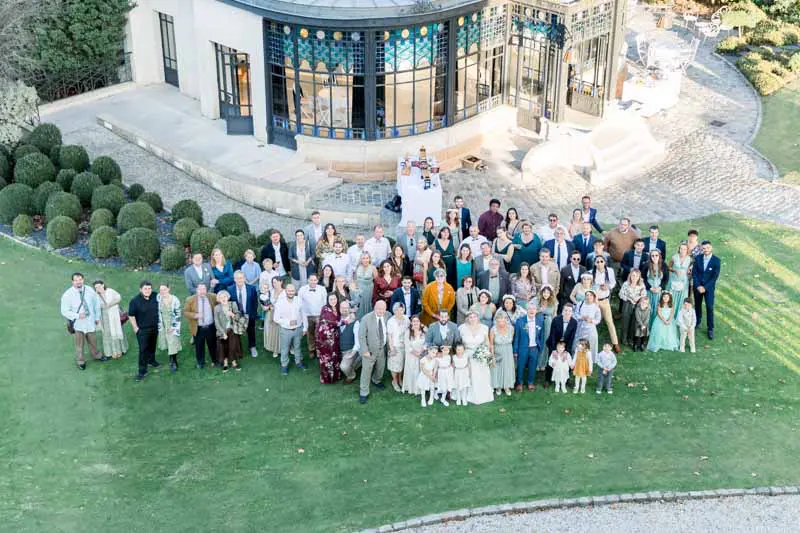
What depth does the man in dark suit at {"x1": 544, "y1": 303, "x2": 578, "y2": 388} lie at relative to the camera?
60.9 ft

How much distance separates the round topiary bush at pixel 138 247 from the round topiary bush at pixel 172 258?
315mm

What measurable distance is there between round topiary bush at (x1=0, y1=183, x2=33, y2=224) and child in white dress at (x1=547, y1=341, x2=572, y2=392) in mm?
13215

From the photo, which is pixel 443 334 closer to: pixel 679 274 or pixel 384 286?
pixel 384 286

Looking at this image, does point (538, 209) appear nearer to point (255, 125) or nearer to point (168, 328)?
point (255, 125)

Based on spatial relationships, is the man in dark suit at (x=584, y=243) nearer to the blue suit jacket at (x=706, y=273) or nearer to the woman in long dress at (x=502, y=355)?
the blue suit jacket at (x=706, y=273)

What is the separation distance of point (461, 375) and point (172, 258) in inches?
296

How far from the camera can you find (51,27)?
30922mm

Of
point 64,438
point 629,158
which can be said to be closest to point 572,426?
point 64,438

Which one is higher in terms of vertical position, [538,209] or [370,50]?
[370,50]

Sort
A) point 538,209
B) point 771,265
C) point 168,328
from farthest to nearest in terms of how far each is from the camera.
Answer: point 538,209
point 771,265
point 168,328

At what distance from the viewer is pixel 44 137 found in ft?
89.8

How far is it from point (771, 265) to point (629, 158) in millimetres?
5883

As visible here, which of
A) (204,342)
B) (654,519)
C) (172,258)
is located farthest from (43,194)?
(654,519)

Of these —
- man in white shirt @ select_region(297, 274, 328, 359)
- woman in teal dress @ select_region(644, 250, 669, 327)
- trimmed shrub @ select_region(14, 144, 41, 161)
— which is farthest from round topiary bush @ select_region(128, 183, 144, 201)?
woman in teal dress @ select_region(644, 250, 669, 327)
